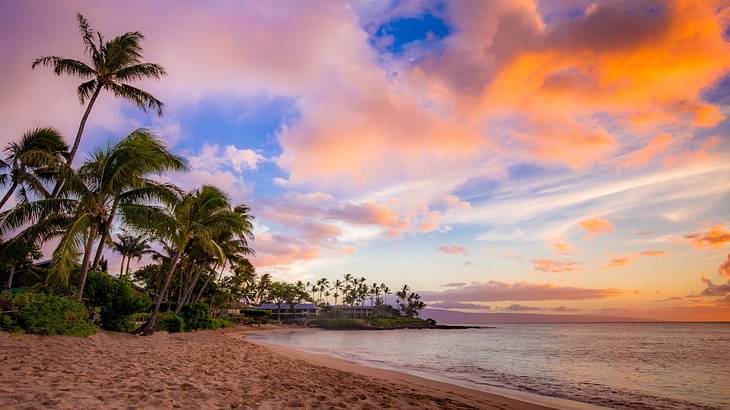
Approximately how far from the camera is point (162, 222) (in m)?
17.2

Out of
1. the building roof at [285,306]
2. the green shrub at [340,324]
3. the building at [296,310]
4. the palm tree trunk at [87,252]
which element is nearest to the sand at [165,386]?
the palm tree trunk at [87,252]

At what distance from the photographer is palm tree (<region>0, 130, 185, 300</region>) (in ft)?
52.3

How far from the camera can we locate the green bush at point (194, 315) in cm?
3377

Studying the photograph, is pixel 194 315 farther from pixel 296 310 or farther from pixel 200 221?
pixel 296 310

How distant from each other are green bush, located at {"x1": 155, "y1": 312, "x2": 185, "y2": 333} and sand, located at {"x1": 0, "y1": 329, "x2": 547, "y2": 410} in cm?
1730

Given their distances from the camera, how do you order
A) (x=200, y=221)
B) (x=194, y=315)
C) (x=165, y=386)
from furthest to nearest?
(x=194, y=315), (x=200, y=221), (x=165, y=386)

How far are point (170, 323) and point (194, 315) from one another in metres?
4.92

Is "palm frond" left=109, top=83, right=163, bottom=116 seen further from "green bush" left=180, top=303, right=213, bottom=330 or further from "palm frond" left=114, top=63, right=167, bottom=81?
"green bush" left=180, top=303, right=213, bottom=330

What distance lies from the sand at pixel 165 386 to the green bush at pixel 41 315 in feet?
4.00

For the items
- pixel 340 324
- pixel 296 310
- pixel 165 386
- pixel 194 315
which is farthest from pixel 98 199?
pixel 296 310

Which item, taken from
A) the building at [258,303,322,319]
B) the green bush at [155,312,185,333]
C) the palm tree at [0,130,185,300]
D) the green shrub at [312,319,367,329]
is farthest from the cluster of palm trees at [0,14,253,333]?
the building at [258,303,322,319]

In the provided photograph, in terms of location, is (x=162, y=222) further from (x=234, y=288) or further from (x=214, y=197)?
(x=234, y=288)

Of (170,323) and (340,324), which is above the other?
(170,323)

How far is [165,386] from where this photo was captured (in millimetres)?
7391
